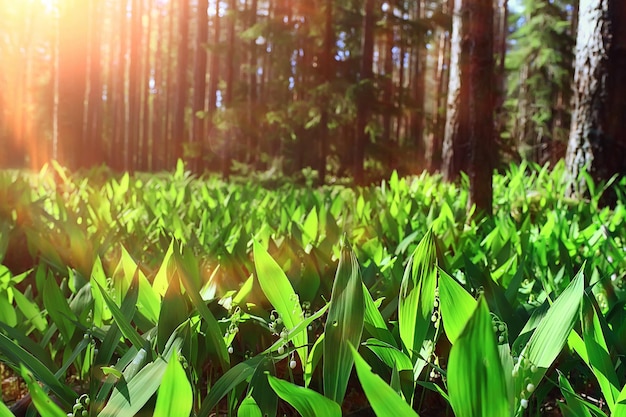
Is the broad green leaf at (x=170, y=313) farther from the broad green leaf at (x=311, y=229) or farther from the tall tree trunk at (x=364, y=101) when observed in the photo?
the tall tree trunk at (x=364, y=101)

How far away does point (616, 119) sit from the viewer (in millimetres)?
4328

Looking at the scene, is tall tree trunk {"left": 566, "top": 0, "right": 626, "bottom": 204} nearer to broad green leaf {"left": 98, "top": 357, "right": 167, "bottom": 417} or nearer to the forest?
the forest

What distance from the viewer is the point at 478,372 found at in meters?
0.61

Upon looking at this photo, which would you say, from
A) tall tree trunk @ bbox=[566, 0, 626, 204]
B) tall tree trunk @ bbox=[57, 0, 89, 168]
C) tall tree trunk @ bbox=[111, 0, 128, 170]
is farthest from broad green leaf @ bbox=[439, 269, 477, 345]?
tall tree trunk @ bbox=[111, 0, 128, 170]

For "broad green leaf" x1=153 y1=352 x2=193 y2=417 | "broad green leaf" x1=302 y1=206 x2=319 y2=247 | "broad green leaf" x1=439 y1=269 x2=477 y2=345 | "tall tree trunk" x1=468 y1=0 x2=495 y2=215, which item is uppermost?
"tall tree trunk" x1=468 y1=0 x2=495 y2=215

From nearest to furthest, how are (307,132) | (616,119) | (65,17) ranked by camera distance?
(616,119), (65,17), (307,132)

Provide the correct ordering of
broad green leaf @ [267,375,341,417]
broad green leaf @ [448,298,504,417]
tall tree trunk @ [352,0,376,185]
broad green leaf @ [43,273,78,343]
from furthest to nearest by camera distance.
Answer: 1. tall tree trunk @ [352,0,376,185]
2. broad green leaf @ [43,273,78,343]
3. broad green leaf @ [267,375,341,417]
4. broad green leaf @ [448,298,504,417]

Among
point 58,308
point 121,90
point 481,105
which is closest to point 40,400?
point 58,308

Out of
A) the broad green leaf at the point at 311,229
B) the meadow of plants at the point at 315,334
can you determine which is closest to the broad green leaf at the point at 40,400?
the meadow of plants at the point at 315,334

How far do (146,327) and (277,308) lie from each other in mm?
377

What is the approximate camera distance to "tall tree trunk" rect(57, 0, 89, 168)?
9.75 metres

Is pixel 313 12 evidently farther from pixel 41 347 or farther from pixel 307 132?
pixel 41 347

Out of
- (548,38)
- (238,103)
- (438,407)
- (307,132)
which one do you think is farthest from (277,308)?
(548,38)

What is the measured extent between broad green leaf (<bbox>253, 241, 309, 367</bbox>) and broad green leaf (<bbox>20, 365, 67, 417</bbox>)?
421 millimetres
